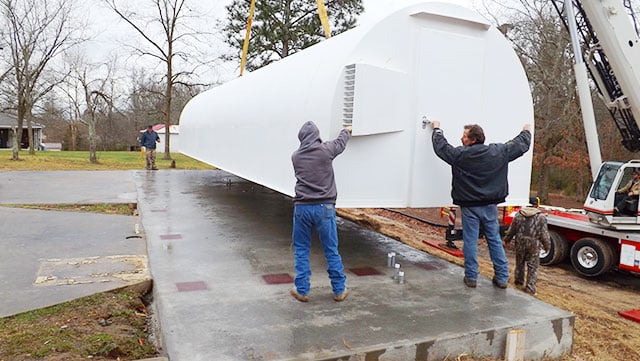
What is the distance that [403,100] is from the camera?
16.1 ft

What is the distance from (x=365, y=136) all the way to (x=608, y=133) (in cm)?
1623

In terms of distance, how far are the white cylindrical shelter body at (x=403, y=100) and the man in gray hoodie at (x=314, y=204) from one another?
0.42 m

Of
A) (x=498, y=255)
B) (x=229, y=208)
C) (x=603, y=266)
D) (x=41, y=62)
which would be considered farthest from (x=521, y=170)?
(x=41, y=62)

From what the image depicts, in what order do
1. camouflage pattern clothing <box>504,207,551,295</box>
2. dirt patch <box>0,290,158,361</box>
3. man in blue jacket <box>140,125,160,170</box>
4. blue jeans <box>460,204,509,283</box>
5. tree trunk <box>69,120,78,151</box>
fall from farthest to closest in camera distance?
1. tree trunk <box>69,120,78,151</box>
2. man in blue jacket <box>140,125,160,170</box>
3. camouflage pattern clothing <box>504,207,551,295</box>
4. blue jeans <box>460,204,509,283</box>
5. dirt patch <box>0,290,158,361</box>

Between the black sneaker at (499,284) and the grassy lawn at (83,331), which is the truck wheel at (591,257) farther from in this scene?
the grassy lawn at (83,331)

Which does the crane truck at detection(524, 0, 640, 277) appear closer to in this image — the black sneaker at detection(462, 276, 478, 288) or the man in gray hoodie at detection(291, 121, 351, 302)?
the black sneaker at detection(462, 276, 478, 288)

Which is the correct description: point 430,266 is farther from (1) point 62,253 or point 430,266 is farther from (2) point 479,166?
(1) point 62,253

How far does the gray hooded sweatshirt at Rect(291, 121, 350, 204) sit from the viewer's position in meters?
4.28

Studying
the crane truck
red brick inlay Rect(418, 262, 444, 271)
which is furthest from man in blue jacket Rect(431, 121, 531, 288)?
the crane truck

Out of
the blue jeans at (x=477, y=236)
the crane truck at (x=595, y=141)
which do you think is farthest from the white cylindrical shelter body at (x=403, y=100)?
the crane truck at (x=595, y=141)

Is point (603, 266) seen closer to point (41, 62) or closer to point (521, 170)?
point (521, 170)

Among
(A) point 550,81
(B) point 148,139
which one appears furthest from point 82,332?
(A) point 550,81

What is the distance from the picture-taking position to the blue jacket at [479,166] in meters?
4.82

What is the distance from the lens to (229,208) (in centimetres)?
935
